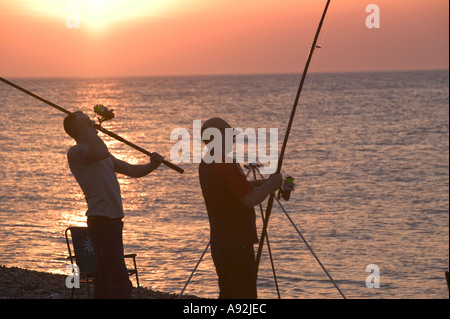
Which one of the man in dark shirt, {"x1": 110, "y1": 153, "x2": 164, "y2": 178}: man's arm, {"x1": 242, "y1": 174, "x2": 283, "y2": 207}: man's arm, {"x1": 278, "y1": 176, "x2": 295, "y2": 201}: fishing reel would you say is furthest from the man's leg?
{"x1": 278, "y1": 176, "x2": 295, "y2": 201}: fishing reel

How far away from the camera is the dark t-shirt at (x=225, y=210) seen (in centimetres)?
489

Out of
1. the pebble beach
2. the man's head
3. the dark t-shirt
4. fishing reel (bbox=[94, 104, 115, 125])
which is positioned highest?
fishing reel (bbox=[94, 104, 115, 125])

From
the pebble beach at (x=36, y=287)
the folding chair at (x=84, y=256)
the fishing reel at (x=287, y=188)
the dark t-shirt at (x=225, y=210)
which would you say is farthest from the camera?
the pebble beach at (x=36, y=287)

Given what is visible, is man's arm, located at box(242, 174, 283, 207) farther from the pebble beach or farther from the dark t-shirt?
the pebble beach

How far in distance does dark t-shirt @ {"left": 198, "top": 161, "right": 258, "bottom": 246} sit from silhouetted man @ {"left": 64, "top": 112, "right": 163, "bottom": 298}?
2.21 feet

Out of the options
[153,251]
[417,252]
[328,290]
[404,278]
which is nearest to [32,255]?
[153,251]

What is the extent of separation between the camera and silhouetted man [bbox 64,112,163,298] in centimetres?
517

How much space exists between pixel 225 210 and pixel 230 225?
0.10 m

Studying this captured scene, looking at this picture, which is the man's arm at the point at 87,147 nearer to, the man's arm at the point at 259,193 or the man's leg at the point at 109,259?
the man's leg at the point at 109,259

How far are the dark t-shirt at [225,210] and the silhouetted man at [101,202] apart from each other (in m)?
0.67

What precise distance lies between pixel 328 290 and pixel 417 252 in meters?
3.75

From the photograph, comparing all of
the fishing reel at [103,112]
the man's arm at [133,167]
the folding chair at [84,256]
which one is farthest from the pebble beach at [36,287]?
the fishing reel at [103,112]
